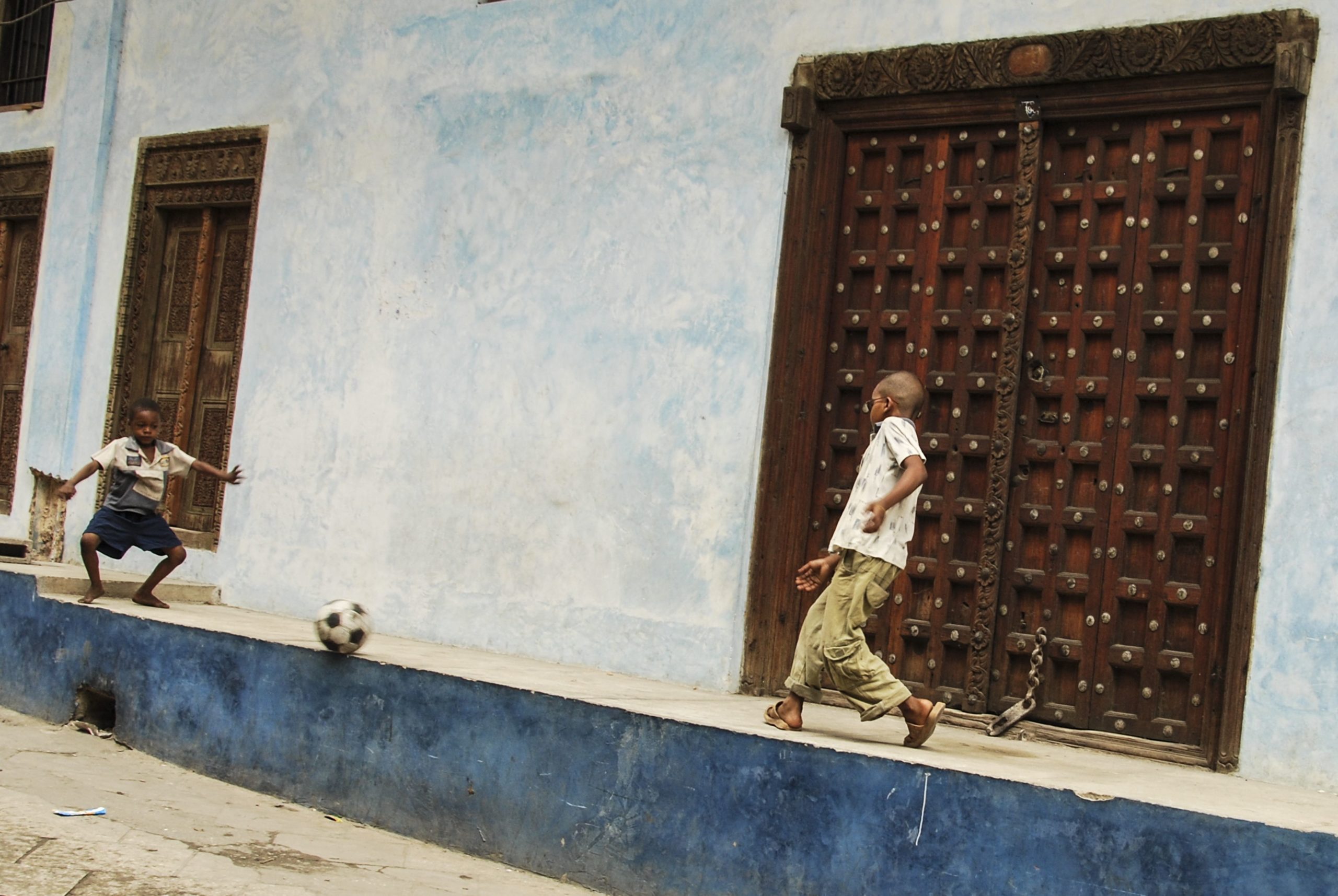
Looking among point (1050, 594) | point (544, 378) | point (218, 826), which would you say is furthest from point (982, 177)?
point (218, 826)

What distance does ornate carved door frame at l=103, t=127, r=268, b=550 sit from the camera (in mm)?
9125

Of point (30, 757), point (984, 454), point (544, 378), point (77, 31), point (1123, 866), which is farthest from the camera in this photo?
point (77, 31)

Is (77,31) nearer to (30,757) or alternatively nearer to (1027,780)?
(30,757)

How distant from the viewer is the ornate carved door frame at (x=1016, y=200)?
5.50 m

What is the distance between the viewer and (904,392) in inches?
214

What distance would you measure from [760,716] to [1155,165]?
2.58 meters

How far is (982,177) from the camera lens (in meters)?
6.35

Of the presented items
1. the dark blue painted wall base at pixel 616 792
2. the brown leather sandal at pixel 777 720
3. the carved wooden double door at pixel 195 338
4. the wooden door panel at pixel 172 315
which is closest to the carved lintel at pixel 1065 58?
the brown leather sandal at pixel 777 720

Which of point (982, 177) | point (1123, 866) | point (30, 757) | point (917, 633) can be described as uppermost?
point (982, 177)

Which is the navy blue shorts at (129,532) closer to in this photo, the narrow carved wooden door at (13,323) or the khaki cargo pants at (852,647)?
the narrow carved wooden door at (13,323)

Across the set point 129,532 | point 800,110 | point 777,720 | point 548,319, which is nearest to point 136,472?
point 129,532

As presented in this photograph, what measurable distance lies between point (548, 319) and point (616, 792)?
2.75 metres

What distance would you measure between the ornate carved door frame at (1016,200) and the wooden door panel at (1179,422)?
0.11 metres

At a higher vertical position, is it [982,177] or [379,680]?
[982,177]
